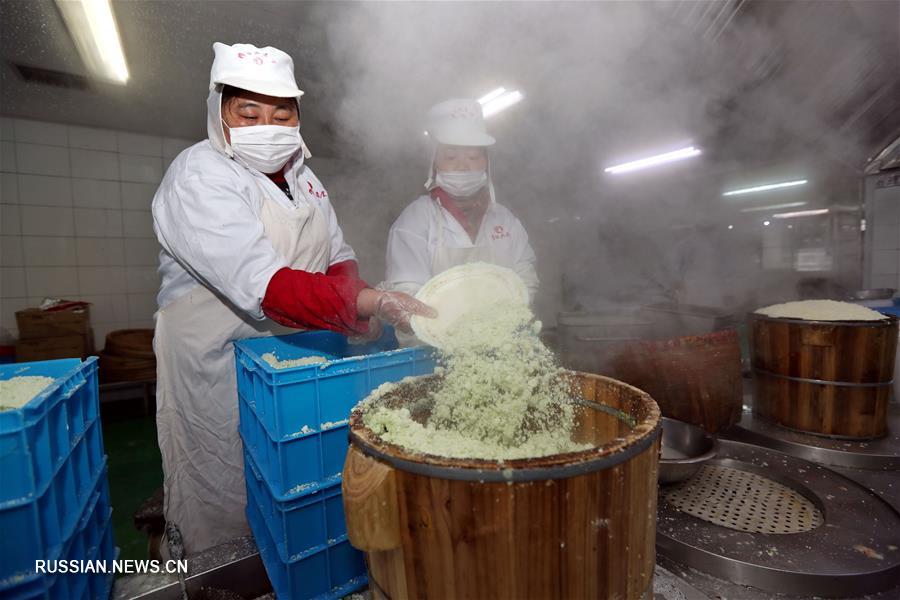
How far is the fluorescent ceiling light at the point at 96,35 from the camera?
288cm

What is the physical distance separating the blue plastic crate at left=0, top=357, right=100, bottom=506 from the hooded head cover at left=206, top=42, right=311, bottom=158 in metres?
1.00

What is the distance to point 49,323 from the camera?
4973 millimetres

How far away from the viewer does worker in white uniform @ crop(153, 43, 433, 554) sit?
154 cm

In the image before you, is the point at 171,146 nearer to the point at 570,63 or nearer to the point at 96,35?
the point at 96,35

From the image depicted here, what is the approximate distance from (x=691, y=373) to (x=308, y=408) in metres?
1.88

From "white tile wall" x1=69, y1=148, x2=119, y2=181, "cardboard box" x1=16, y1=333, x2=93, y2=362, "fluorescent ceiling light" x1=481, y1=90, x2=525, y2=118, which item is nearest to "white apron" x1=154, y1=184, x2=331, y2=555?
"fluorescent ceiling light" x1=481, y1=90, x2=525, y2=118

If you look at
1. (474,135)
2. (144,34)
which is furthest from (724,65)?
(144,34)

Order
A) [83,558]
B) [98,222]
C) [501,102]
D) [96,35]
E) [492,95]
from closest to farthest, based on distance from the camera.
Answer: [83,558]
[96,35]
[492,95]
[501,102]
[98,222]

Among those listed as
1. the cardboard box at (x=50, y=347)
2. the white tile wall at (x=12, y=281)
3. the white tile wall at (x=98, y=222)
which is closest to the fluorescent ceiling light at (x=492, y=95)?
the white tile wall at (x=98, y=222)

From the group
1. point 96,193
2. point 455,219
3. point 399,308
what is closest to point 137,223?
point 96,193

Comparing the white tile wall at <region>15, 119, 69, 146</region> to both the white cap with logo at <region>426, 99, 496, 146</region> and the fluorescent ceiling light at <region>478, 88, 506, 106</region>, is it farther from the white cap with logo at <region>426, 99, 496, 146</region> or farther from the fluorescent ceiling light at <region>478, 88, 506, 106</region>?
the white cap with logo at <region>426, 99, 496, 146</region>

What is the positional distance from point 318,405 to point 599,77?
106 inches

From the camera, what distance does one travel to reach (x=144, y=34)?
3256 mm

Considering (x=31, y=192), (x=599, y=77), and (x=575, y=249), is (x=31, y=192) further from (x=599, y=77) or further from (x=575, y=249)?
(x=575, y=249)
